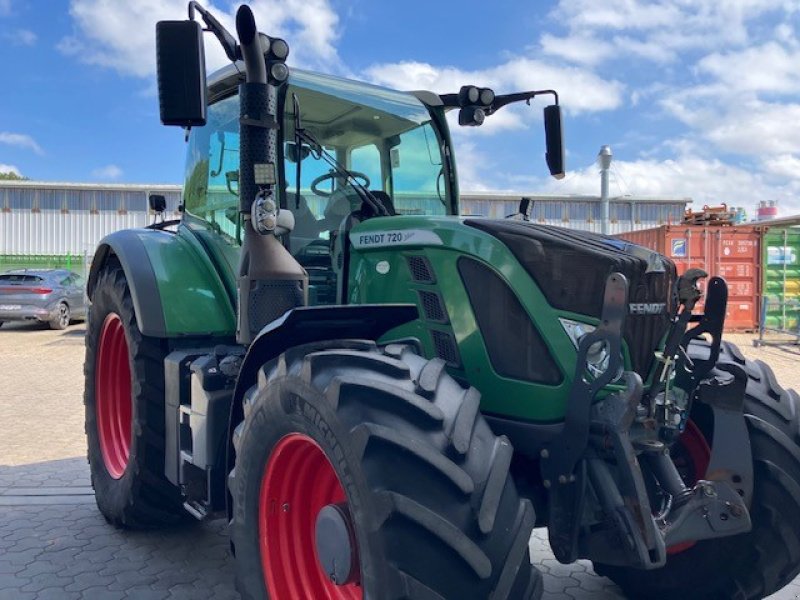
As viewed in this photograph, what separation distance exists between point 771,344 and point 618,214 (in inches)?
802

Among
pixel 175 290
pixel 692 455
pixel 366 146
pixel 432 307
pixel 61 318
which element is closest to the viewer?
pixel 432 307

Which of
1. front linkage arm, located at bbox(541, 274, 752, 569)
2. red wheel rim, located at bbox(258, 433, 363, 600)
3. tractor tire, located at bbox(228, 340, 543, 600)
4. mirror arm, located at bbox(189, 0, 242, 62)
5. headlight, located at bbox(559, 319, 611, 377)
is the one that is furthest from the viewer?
mirror arm, located at bbox(189, 0, 242, 62)

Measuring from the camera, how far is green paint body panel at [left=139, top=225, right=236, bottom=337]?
3.72 meters

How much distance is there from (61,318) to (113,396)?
45.0 ft

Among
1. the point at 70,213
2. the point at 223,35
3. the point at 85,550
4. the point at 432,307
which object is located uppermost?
the point at 70,213

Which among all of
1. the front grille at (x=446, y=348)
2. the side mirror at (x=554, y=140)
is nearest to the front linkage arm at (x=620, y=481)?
the front grille at (x=446, y=348)

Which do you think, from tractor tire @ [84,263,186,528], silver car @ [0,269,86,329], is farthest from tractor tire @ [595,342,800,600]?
silver car @ [0,269,86,329]

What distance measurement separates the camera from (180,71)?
106 inches

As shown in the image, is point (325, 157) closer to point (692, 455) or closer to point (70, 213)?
point (692, 455)

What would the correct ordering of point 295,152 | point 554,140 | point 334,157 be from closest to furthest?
1. point 295,152
2. point 334,157
3. point 554,140

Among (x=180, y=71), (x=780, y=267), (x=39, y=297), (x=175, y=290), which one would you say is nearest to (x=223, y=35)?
(x=180, y=71)

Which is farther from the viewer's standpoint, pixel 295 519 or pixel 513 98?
pixel 513 98

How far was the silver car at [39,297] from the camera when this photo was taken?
16.5 metres

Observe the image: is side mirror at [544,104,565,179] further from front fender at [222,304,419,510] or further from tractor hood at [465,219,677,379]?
front fender at [222,304,419,510]
